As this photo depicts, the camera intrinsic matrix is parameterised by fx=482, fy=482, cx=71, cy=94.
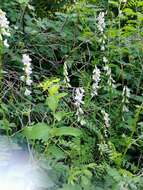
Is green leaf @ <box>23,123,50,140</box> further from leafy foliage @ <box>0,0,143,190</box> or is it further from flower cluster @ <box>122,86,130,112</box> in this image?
flower cluster @ <box>122,86,130,112</box>

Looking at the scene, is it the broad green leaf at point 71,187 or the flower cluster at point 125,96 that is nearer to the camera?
the broad green leaf at point 71,187

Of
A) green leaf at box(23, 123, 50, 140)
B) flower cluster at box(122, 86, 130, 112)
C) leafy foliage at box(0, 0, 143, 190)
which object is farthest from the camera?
flower cluster at box(122, 86, 130, 112)

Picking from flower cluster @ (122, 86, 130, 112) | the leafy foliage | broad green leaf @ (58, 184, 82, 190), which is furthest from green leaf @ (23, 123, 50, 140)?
flower cluster @ (122, 86, 130, 112)

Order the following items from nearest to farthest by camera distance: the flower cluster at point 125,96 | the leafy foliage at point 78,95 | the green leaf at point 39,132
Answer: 1. the green leaf at point 39,132
2. the leafy foliage at point 78,95
3. the flower cluster at point 125,96

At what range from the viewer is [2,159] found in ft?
5.68

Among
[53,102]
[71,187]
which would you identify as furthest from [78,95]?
[71,187]


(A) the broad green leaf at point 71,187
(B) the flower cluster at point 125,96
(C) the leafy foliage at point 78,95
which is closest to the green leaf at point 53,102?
(C) the leafy foliage at point 78,95

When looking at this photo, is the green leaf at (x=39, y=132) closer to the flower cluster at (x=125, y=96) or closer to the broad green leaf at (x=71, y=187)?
the broad green leaf at (x=71, y=187)

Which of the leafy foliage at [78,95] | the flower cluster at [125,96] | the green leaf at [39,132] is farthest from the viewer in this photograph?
the flower cluster at [125,96]

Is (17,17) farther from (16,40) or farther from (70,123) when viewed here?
(70,123)

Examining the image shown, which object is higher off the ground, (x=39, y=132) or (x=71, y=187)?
(x=39, y=132)

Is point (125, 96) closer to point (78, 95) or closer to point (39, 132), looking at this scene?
point (78, 95)

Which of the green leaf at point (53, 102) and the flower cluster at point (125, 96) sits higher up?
the green leaf at point (53, 102)

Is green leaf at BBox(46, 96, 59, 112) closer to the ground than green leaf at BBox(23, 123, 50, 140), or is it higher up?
higher up
